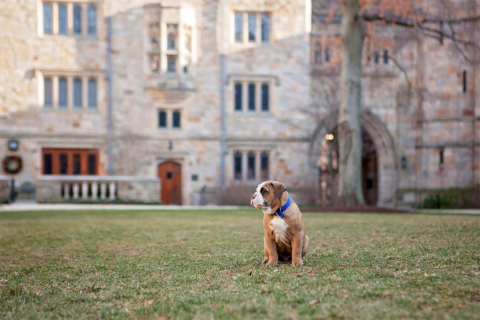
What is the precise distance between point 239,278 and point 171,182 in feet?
61.6

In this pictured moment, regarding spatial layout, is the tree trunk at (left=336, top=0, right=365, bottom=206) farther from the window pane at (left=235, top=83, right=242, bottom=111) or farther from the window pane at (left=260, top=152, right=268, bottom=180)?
the window pane at (left=235, top=83, right=242, bottom=111)

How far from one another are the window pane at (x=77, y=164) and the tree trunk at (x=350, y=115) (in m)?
11.9

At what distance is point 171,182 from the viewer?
2284cm

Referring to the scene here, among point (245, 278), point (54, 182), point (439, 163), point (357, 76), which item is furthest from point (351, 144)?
point (245, 278)

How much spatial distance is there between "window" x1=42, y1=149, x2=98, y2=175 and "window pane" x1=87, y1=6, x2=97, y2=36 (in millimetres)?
5259

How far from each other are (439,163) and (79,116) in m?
16.0

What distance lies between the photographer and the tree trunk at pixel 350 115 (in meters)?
15.8

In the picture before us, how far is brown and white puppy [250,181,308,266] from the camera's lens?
4605mm

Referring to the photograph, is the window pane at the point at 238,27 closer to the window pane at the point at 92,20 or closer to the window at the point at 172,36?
the window at the point at 172,36

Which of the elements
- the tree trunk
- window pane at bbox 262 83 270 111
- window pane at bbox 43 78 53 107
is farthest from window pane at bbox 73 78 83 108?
the tree trunk

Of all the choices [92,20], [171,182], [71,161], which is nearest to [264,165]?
[171,182]

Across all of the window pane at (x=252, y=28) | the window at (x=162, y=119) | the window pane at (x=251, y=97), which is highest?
the window pane at (x=252, y=28)

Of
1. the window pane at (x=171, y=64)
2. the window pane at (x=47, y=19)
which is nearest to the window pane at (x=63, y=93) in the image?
the window pane at (x=47, y=19)

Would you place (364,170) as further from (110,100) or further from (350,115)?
(110,100)
